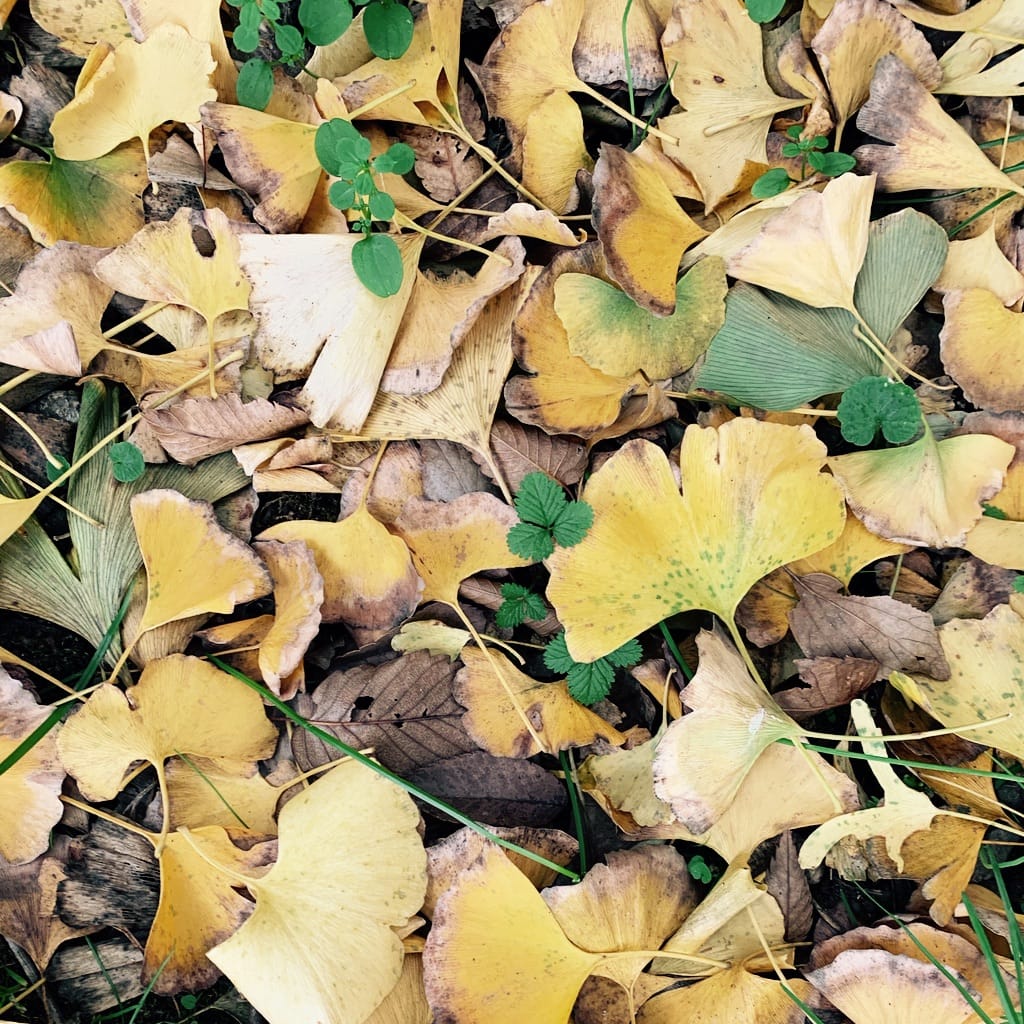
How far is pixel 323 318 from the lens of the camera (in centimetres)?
82

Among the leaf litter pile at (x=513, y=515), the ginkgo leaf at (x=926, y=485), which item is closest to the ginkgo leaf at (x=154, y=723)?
the leaf litter pile at (x=513, y=515)

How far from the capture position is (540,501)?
807 mm

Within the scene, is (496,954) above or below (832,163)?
below

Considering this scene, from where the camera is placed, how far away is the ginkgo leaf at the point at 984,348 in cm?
82

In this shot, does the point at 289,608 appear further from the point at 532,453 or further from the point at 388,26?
the point at 388,26

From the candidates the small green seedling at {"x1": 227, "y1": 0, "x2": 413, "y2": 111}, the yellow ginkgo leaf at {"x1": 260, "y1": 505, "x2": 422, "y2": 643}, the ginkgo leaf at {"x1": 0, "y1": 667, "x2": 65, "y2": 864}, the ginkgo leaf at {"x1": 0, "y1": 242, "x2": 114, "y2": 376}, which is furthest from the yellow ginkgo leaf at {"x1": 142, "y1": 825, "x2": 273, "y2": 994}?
the small green seedling at {"x1": 227, "y1": 0, "x2": 413, "y2": 111}

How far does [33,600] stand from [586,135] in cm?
68

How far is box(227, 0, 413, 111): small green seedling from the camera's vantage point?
2.57 feet

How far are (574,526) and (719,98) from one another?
16.3 inches

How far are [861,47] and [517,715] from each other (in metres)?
0.66

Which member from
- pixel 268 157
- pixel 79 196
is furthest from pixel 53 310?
pixel 268 157

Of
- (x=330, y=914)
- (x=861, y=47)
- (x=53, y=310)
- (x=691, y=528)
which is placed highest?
(x=861, y=47)

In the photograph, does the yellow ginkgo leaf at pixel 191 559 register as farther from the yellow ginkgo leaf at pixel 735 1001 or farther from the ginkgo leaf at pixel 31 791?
the yellow ginkgo leaf at pixel 735 1001

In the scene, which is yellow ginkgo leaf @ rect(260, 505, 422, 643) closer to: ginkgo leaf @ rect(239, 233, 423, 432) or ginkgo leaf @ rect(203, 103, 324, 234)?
ginkgo leaf @ rect(239, 233, 423, 432)
